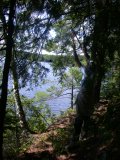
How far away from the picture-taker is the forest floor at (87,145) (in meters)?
8.16

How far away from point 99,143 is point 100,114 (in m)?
2.85

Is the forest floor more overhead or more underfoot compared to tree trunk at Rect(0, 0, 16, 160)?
more underfoot

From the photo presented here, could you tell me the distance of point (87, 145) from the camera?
8852mm

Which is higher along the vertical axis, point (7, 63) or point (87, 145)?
point (7, 63)

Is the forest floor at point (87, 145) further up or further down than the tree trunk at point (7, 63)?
further down

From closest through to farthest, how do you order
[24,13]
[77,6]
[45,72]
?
[24,13] < [45,72] < [77,6]

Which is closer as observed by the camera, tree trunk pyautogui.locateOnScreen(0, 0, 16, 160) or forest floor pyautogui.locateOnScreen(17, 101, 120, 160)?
tree trunk pyautogui.locateOnScreen(0, 0, 16, 160)

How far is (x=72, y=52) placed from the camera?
1856cm

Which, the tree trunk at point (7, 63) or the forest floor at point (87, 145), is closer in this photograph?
the tree trunk at point (7, 63)

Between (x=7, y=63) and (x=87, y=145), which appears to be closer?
(x=7, y=63)

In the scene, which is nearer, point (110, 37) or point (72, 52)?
point (110, 37)

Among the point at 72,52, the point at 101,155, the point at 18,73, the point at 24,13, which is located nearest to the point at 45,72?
the point at 18,73

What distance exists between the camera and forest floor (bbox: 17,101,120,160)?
8.16 meters

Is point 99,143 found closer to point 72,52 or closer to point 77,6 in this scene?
point 77,6
